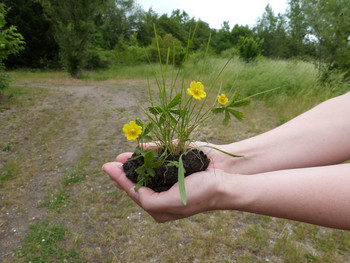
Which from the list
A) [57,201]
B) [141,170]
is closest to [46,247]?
[57,201]

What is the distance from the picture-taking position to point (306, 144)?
2.96 ft

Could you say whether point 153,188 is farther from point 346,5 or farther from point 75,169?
point 346,5

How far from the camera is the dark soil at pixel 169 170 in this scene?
83 cm

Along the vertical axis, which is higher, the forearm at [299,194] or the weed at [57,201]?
the forearm at [299,194]

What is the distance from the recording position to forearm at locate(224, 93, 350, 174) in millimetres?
874

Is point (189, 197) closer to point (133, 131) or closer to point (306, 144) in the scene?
point (133, 131)

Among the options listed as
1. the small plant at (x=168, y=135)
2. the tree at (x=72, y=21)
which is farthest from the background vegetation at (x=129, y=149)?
the tree at (x=72, y=21)

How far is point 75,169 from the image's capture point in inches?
97.3

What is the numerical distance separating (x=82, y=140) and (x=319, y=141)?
9.86 ft

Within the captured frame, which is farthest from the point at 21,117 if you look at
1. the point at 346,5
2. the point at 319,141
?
the point at 346,5

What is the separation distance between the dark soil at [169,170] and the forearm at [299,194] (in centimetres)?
16

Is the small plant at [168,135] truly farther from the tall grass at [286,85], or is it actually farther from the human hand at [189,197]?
the tall grass at [286,85]

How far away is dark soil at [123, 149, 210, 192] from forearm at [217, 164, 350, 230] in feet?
0.54

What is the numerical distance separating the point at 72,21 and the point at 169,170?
28.9 feet
